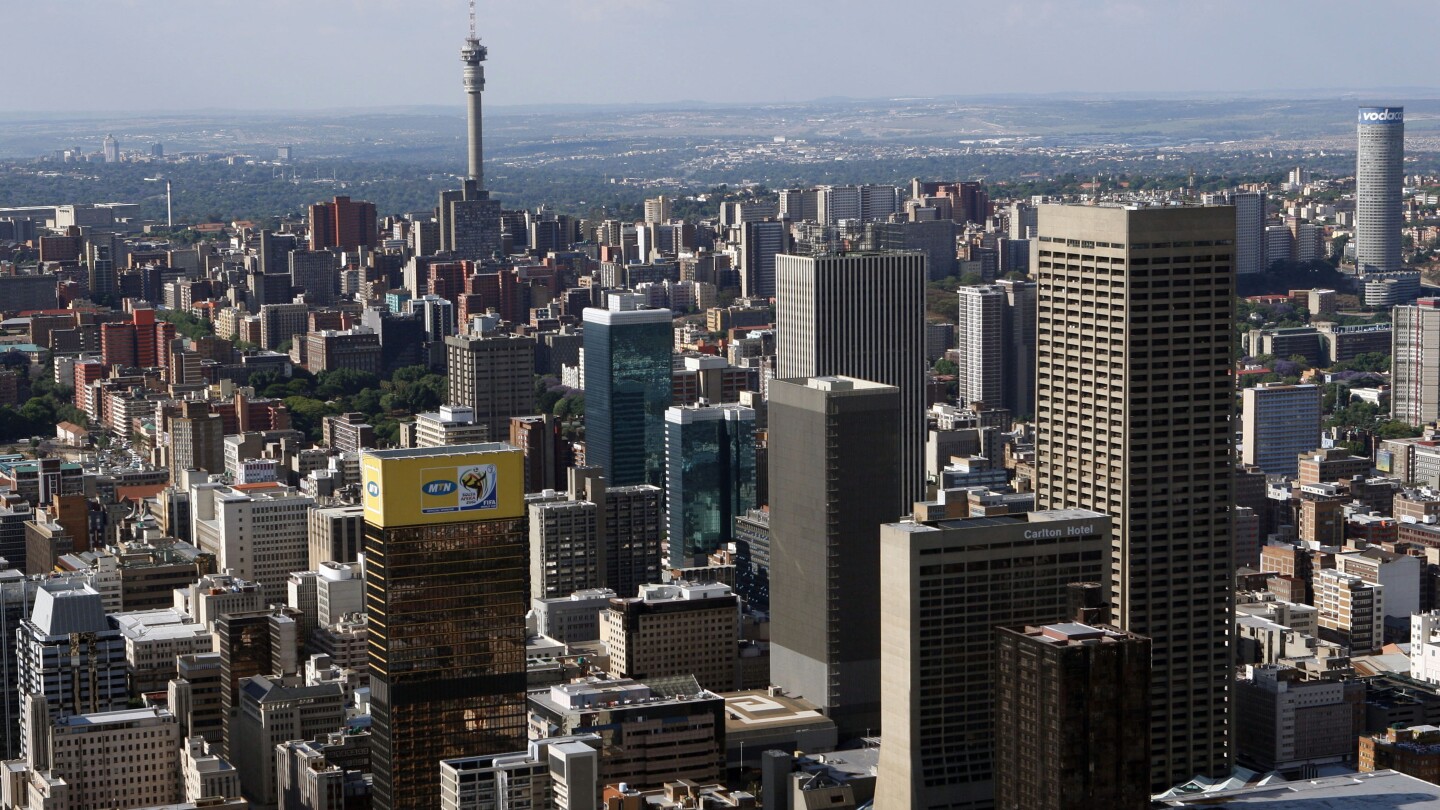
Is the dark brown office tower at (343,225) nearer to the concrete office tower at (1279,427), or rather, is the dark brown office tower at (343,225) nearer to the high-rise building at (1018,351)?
the high-rise building at (1018,351)

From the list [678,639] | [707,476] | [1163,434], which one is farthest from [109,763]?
[707,476]

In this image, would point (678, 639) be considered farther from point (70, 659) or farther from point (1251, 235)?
point (1251, 235)

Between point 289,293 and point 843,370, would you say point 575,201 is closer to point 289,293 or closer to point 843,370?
point 289,293

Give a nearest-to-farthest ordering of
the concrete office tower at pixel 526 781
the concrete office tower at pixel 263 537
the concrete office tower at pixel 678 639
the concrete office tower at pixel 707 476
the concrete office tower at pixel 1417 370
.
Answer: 1. the concrete office tower at pixel 526 781
2. the concrete office tower at pixel 678 639
3. the concrete office tower at pixel 263 537
4. the concrete office tower at pixel 707 476
5. the concrete office tower at pixel 1417 370

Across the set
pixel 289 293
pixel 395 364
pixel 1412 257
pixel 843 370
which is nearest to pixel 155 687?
pixel 843 370

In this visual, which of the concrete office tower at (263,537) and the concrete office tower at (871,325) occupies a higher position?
the concrete office tower at (871,325)

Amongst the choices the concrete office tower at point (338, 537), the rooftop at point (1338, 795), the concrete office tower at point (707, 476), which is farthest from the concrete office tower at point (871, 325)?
the rooftop at point (1338, 795)

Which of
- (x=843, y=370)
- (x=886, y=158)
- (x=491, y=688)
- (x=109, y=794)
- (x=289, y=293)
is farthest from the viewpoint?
(x=886, y=158)
